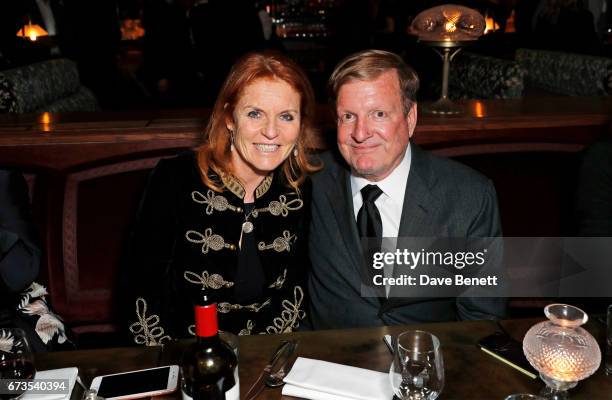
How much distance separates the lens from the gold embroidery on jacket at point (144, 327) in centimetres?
196

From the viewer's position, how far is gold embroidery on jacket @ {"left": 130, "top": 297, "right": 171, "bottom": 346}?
1.96m

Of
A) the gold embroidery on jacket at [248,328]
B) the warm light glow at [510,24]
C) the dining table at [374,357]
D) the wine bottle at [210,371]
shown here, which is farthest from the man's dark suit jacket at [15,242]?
the warm light glow at [510,24]

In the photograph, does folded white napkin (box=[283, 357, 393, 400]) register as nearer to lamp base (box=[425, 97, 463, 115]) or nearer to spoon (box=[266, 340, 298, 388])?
spoon (box=[266, 340, 298, 388])

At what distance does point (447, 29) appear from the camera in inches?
113

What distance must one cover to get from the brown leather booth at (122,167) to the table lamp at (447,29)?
0.94 feet

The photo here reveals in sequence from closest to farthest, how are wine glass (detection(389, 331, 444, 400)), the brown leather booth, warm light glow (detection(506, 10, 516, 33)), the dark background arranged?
wine glass (detection(389, 331, 444, 400)) → the brown leather booth → the dark background → warm light glow (detection(506, 10, 516, 33))

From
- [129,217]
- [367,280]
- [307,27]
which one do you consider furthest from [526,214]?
[307,27]

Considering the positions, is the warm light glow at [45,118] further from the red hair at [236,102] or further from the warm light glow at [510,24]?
the warm light glow at [510,24]

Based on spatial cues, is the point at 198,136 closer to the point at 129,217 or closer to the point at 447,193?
the point at 129,217

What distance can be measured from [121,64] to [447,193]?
7166 mm

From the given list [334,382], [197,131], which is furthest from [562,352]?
[197,131]

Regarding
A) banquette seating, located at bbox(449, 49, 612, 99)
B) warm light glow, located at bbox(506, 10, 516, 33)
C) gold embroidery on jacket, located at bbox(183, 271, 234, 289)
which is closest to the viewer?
gold embroidery on jacket, located at bbox(183, 271, 234, 289)

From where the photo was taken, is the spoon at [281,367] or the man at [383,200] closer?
the spoon at [281,367]

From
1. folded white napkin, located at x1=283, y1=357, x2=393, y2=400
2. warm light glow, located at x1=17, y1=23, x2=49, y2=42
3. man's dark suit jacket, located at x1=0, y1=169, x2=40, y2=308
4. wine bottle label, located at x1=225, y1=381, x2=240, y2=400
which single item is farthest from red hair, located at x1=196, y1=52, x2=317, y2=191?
warm light glow, located at x1=17, y1=23, x2=49, y2=42
